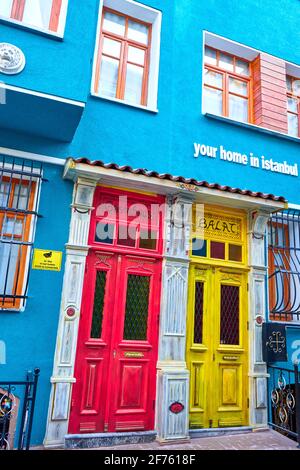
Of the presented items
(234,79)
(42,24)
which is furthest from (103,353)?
(234,79)

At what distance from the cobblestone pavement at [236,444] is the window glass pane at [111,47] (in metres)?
6.31

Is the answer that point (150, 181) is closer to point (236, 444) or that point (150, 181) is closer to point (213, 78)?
point (213, 78)

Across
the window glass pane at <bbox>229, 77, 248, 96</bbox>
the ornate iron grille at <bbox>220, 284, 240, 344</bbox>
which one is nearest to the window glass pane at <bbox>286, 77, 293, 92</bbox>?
the window glass pane at <bbox>229, 77, 248, 96</bbox>

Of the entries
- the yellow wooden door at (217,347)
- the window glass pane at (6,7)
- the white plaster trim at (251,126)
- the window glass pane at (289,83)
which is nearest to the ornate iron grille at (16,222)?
the window glass pane at (6,7)

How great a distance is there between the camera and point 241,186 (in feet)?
23.1

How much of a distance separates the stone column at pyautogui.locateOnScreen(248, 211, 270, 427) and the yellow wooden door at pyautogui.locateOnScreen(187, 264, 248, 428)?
11 cm

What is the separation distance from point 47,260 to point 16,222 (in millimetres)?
750

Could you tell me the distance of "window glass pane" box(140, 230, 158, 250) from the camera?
5.89 m

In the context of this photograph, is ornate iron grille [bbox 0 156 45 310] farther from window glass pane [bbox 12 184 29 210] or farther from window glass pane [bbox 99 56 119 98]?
window glass pane [bbox 99 56 119 98]

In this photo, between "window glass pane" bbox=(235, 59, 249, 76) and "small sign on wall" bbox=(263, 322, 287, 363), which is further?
"window glass pane" bbox=(235, 59, 249, 76)

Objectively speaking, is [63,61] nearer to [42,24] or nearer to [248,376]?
[42,24]

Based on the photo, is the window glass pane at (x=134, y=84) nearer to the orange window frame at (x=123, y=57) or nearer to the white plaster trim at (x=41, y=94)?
the orange window frame at (x=123, y=57)

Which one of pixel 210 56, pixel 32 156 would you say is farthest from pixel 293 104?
pixel 32 156

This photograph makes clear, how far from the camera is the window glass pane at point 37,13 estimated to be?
5785 mm
